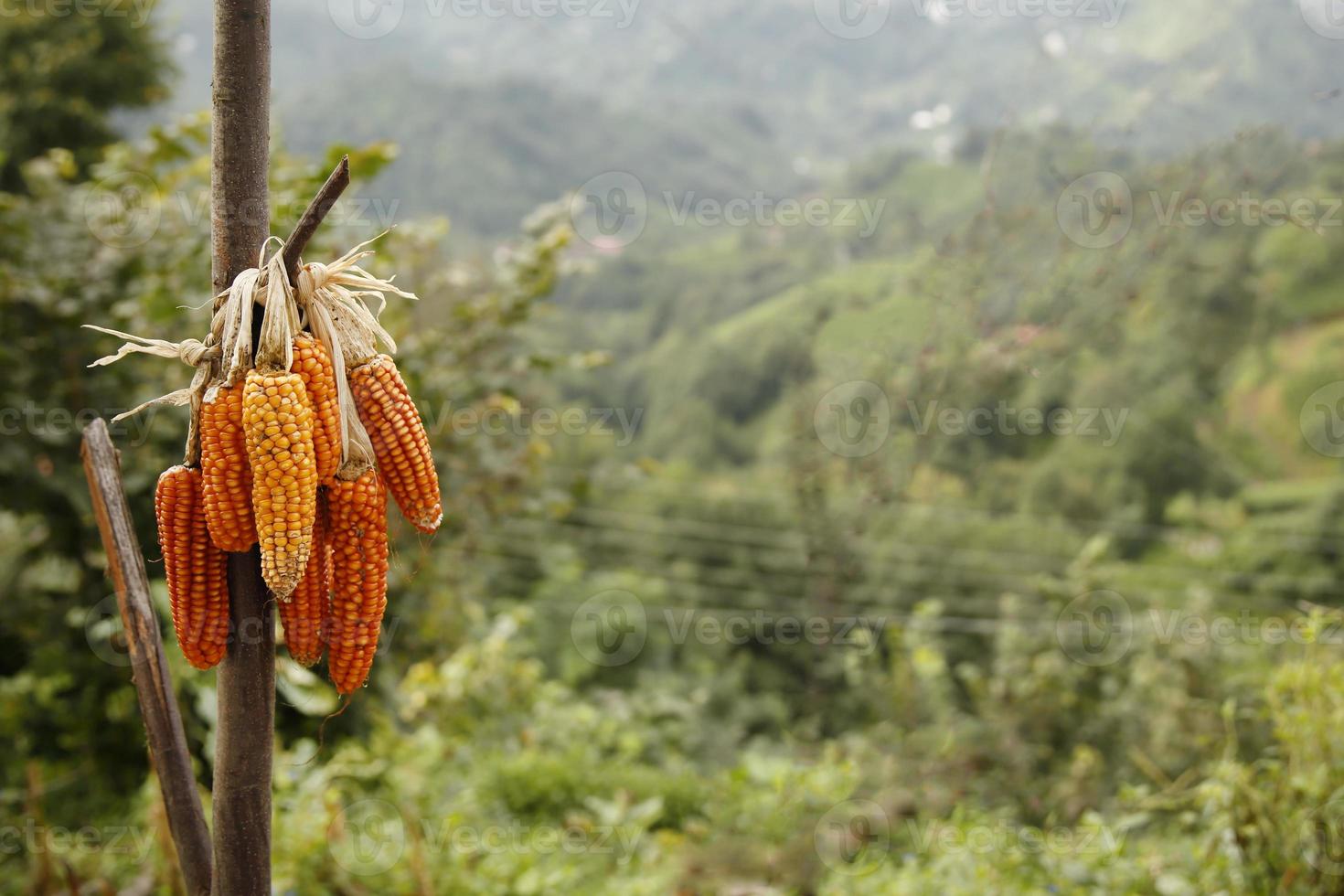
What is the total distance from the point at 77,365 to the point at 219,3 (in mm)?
2492

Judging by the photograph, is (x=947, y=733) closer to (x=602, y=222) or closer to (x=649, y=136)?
(x=602, y=222)

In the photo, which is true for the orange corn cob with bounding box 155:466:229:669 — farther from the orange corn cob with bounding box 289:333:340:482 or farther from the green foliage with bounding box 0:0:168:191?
the green foliage with bounding box 0:0:168:191

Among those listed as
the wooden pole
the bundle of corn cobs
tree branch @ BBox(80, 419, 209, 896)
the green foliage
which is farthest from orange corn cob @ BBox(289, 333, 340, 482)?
the green foliage

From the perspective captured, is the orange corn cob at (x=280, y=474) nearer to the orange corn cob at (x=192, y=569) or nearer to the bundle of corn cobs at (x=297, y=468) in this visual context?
the bundle of corn cobs at (x=297, y=468)

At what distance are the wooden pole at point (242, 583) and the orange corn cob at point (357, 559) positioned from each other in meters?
0.09

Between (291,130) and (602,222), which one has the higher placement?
(291,130)

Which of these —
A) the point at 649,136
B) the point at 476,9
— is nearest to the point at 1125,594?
the point at 476,9

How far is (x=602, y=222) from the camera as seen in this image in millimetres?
9688

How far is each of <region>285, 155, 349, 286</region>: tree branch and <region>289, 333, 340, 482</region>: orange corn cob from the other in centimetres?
7

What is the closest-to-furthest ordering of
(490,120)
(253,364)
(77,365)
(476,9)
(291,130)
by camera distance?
(253,364) → (77,365) → (476,9) → (291,130) → (490,120)

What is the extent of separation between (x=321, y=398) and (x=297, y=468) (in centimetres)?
A: 9

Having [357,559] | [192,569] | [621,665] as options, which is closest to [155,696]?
[192,569]

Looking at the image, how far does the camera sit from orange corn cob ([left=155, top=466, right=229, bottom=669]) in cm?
96

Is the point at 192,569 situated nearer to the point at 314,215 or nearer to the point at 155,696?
the point at 155,696
